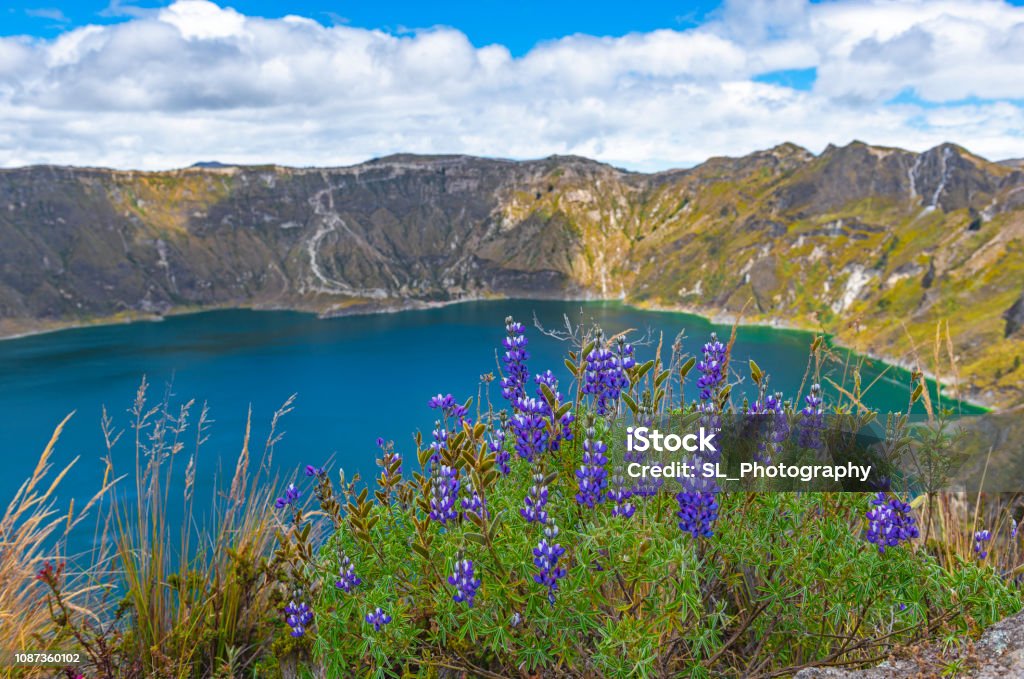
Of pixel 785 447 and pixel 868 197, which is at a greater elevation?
pixel 868 197

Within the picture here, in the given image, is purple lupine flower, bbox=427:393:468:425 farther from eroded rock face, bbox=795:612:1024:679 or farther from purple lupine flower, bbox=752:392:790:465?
eroded rock face, bbox=795:612:1024:679

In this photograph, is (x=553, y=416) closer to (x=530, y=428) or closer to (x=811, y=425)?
(x=530, y=428)

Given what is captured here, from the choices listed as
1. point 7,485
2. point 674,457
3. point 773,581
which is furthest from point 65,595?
point 7,485

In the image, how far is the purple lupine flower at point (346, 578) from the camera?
10.8 feet

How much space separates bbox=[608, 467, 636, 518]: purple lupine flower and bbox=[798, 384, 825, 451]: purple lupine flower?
1112 millimetres

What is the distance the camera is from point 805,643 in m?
3.46

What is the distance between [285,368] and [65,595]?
116260 millimetres

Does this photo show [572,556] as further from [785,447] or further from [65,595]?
[65,595]

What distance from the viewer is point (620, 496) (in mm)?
3145

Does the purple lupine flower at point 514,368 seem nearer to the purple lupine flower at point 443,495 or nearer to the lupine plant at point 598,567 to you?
the lupine plant at point 598,567

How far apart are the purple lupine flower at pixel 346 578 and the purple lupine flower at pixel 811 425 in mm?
2576

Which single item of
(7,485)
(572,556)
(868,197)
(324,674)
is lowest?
(7,485)

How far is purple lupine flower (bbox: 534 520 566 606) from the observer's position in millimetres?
2766

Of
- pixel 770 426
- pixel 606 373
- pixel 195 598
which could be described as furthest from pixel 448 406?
pixel 195 598
